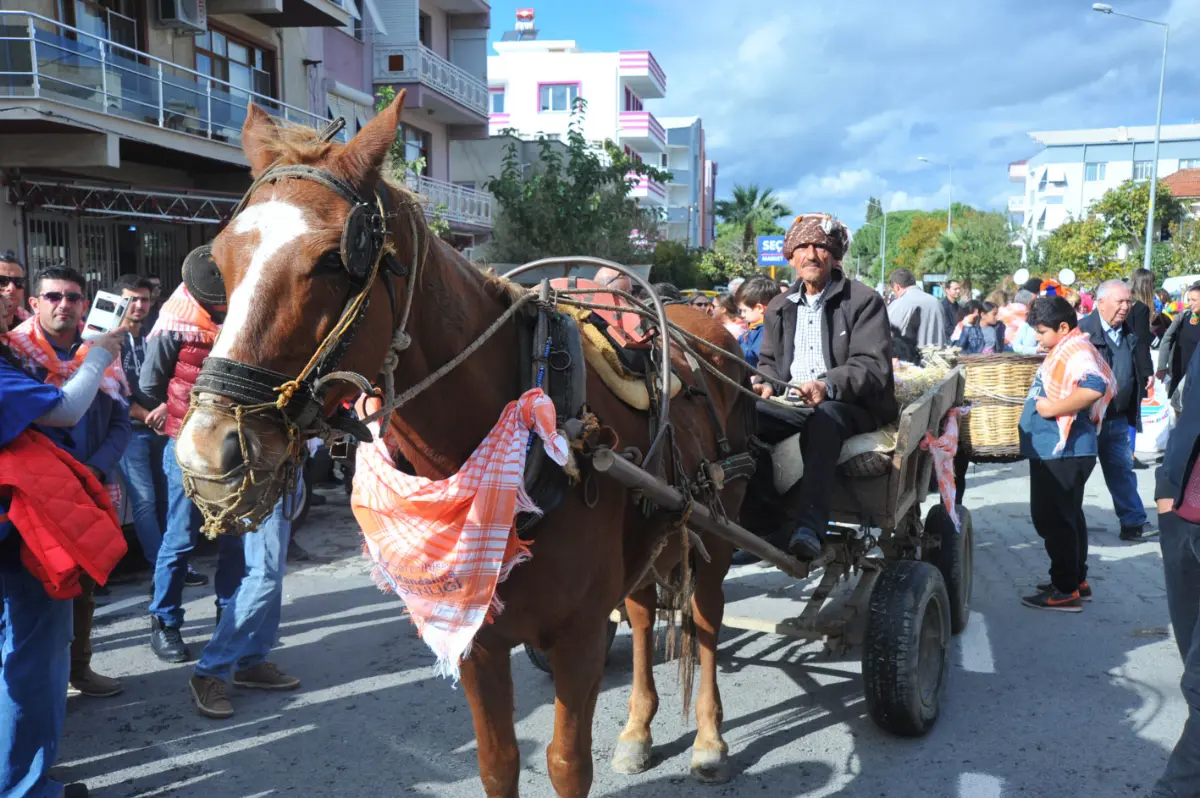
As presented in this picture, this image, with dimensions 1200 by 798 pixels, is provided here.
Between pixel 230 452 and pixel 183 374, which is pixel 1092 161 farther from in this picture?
pixel 230 452

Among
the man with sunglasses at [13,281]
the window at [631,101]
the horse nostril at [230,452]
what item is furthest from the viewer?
the window at [631,101]

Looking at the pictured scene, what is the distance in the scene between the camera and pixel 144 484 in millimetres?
6410

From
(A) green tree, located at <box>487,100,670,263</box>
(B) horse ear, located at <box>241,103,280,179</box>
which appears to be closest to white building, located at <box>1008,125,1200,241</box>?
(A) green tree, located at <box>487,100,670,263</box>

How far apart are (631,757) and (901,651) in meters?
1.27

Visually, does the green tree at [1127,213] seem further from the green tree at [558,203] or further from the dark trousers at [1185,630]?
the dark trousers at [1185,630]

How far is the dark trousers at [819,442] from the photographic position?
13.3 ft

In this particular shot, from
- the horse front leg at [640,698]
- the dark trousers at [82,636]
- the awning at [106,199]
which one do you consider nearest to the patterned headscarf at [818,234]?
the horse front leg at [640,698]

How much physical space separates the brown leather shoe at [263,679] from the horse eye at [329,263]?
354cm

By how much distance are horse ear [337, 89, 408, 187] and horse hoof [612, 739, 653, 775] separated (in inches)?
111

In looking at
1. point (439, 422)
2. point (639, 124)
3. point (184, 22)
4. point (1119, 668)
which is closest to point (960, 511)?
point (1119, 668)

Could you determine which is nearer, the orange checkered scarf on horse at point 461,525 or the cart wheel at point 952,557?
the orange checkered scarf on horse at point 461,525

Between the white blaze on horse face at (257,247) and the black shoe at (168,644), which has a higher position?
the white blaze on horse face at (257,247)

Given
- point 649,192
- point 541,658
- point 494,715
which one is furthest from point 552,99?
point 494,715

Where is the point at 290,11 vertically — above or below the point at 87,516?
above
